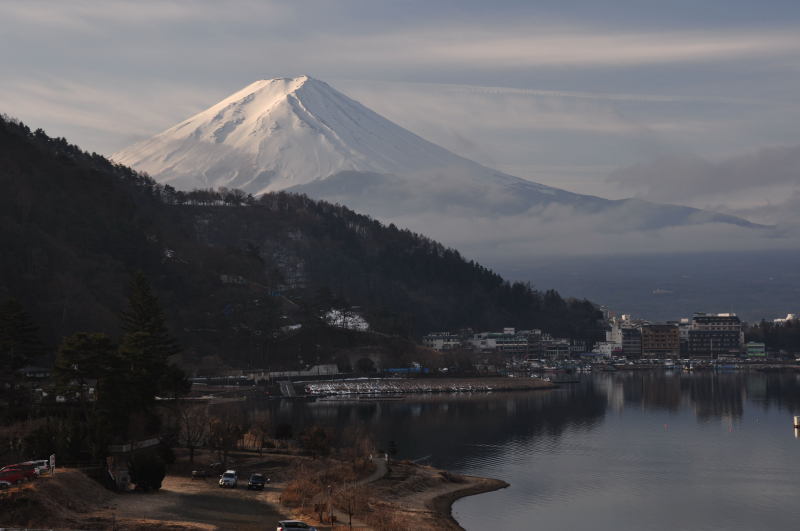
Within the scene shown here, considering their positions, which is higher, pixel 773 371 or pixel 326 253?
pixel 326 253

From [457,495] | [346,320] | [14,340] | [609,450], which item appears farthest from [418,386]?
[457,495]

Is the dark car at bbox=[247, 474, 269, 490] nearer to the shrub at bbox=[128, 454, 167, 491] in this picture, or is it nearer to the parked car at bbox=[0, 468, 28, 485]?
the shrub at bbox=[128, 454, 167, 491]

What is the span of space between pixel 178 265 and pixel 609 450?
252 ft

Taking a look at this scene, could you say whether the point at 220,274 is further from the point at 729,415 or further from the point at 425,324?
the point at 729,415

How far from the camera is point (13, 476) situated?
3888cm

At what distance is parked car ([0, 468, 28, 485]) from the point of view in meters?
38.6

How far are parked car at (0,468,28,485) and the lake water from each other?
56.9ft

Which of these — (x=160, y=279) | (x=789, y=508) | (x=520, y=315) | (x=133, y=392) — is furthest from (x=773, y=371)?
(x=133, y=392)

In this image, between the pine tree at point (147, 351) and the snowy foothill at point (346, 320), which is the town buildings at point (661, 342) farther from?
the pine tree at point (147, 351)

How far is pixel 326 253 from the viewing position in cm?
19138

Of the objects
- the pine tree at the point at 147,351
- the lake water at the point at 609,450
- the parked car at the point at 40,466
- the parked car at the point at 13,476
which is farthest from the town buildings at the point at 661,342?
the parked car at the point at 13,476

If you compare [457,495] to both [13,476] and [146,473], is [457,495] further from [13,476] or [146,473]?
[13,476]

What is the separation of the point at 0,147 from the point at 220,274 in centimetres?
2991

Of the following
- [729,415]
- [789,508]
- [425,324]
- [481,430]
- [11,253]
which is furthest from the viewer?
[425,324]
